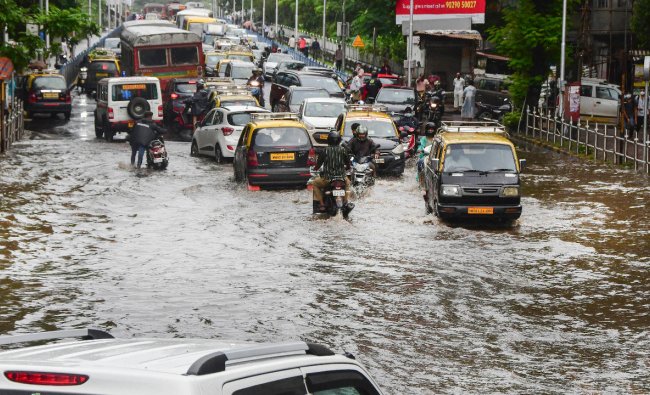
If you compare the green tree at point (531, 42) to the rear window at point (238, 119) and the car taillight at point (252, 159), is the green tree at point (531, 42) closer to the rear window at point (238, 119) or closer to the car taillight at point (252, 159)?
the rear window at point (238, 119)

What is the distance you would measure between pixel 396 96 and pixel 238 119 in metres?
11.9

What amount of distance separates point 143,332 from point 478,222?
1014cm

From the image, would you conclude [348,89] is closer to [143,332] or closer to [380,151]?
[380,151]

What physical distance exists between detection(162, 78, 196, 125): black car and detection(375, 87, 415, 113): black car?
6.31 meters

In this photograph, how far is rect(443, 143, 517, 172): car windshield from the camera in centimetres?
2188

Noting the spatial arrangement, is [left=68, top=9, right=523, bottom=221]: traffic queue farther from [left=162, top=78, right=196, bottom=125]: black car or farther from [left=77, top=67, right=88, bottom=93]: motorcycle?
[left=77, top=67, right=88, bottom=93]: motorcycle

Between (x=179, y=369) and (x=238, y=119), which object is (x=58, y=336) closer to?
(x=179, y=369)

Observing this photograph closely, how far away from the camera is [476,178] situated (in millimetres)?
21656

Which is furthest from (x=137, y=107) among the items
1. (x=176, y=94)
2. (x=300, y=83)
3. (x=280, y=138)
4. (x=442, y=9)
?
(x=442, y=9)

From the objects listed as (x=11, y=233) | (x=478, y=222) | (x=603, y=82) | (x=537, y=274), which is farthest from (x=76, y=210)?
(x=603, y=82)

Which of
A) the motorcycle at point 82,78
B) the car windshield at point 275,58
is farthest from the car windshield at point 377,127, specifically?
the car windshield at point 275,58

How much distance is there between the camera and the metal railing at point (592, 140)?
31719 mm

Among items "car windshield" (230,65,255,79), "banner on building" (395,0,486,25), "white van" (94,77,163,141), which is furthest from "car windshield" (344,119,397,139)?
"banner on building" (395,0,486,25)

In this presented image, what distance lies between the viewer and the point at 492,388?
11.1 m
